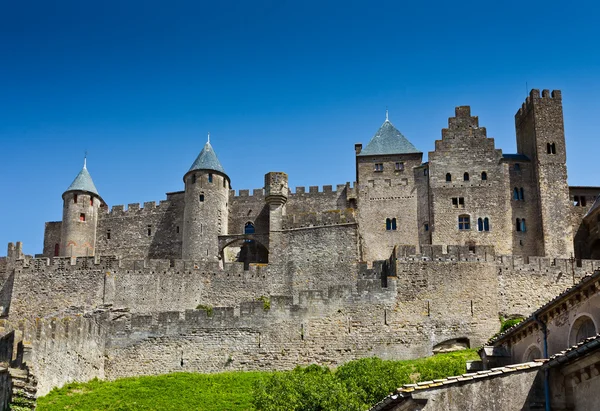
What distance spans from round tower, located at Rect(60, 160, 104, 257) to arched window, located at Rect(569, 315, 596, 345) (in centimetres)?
4651

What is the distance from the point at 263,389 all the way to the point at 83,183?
3776cm

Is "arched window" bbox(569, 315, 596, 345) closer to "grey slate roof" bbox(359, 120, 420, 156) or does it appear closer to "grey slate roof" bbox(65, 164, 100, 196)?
"grey slate roof" bbox(359, 120, 420, 156)

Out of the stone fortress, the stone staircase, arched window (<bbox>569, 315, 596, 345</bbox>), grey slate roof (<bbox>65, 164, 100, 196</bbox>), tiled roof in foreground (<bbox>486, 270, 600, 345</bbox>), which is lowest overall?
the stone staircase

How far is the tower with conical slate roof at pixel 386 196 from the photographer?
60625 millimetres

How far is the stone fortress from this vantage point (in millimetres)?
44312

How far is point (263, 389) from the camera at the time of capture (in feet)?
109

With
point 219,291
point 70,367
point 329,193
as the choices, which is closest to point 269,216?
point 329,193

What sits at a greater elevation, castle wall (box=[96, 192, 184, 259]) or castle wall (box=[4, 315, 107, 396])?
castle wall (box=[96, 192, 184, 259])

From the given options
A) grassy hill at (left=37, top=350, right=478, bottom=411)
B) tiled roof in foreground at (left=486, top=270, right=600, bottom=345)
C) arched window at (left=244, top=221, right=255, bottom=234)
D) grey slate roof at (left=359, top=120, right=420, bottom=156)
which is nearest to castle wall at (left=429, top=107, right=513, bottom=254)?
grey slate roof at (left=359, top=120, right=420, bottom=156)

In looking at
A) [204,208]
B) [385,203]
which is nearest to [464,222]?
[385,203]

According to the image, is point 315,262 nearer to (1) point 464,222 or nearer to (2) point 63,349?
(1) point 464,222

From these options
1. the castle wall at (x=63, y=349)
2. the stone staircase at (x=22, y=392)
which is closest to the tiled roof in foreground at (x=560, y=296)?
the stone staircase at (x=22, y=392)

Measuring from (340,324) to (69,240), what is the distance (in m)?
27.9

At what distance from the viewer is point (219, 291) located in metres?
53.5
